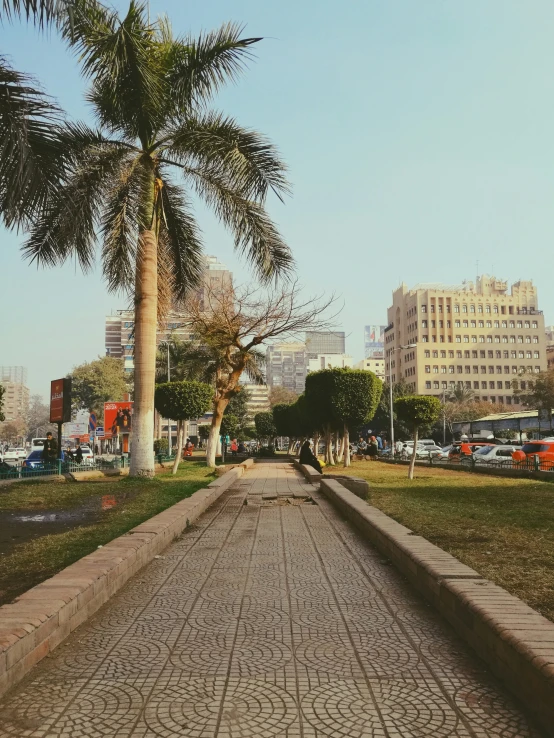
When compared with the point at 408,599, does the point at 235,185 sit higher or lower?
higher

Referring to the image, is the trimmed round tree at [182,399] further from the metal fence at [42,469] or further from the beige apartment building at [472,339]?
the beige apartment building at [472,339]

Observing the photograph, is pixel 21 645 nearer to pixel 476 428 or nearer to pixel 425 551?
pixel 425 551

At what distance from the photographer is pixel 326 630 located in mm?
4293

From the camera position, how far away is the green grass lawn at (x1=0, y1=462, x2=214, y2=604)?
584 centimetres

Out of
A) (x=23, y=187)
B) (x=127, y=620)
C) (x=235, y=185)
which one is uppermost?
(x=235, y=185)

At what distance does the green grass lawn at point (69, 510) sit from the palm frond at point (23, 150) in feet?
12.1

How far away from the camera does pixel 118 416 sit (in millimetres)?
29906

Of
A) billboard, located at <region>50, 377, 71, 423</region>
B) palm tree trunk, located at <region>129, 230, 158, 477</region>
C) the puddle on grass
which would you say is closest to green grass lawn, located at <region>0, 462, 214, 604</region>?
the puddle on grass

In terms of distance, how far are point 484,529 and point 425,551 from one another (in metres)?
2.84

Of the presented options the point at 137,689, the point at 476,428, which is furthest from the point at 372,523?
the point at 476,428

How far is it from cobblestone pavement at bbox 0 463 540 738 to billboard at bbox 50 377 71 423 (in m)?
15.9

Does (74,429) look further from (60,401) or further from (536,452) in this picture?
(536,452)

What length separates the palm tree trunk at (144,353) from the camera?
53.0 feet

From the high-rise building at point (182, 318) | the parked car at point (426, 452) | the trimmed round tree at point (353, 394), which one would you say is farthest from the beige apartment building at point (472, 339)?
the trimmed round tree at point (353, 394)
